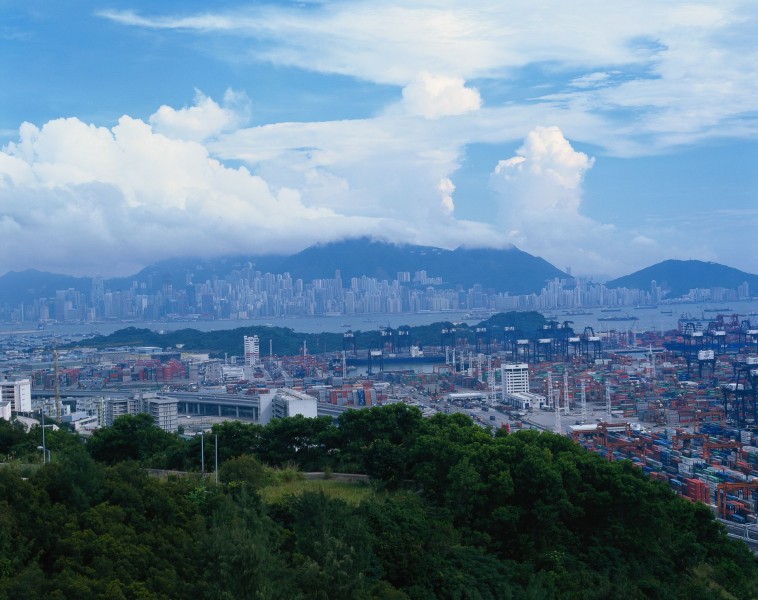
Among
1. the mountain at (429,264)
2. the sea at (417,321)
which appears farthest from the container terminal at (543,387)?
the mountain at (429,264)

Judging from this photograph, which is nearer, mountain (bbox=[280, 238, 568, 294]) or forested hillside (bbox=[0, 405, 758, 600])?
forested hillside (bbox=[0, 405, 758, 600])

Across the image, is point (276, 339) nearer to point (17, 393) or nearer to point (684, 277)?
point (17, 393)

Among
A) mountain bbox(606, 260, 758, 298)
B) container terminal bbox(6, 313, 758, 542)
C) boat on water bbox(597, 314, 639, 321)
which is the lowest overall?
container terminal bbox(6, 313, 758, 542)

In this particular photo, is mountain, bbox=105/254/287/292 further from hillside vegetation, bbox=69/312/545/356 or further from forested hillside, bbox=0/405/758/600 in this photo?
forested hillside, bbox=0/405/758/600

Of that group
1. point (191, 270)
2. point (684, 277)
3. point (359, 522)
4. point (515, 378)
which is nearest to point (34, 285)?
point (191, 270)

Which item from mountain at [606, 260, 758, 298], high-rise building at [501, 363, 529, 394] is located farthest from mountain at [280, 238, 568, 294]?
high-rise building at [501, 363, 529, 394]

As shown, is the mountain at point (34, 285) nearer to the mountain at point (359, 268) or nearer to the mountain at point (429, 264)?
the mountain at point (359, 268)

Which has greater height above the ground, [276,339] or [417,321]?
[417,321]
